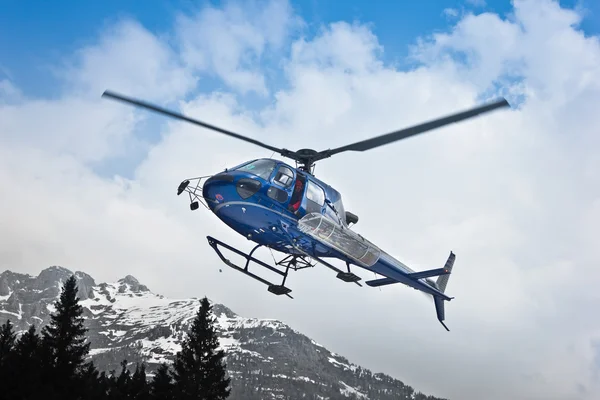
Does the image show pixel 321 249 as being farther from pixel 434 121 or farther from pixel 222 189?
pixel 434 121

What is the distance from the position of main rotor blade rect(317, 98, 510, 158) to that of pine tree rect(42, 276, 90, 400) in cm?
2670

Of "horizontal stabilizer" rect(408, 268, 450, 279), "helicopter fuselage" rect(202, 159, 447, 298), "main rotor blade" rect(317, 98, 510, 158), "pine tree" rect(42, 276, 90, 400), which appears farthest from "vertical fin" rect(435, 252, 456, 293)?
"pine tree" rect(42, 276, 90, 400)

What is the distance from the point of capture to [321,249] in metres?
20.8

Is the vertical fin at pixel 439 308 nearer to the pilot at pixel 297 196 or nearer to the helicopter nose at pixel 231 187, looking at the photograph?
the pilot at pixel 297 196

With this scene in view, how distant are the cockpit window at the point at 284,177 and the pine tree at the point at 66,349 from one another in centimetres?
2507

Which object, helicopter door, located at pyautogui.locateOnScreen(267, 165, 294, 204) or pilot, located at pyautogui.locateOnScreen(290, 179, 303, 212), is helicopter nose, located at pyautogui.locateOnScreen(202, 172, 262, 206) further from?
pilot, located at pyautogui.locateOnScreen(290, 179, 303, 212)

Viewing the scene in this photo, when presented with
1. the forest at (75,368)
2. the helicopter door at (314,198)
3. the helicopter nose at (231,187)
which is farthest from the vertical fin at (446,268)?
the forest at (75,368)

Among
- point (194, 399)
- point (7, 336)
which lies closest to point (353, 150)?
point (194, 399)

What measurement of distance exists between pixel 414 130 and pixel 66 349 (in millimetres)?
32599

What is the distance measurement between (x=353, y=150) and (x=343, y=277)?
466 centimetres

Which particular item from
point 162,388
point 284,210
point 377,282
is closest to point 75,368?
point 162,388

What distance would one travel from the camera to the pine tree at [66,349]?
3719 cm

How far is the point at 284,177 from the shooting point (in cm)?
1903

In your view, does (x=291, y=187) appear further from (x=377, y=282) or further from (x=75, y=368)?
(x=75, y=368)
